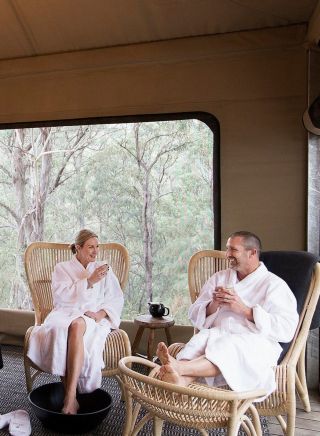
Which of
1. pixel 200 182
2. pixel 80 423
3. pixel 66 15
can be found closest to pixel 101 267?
pixel 80 423

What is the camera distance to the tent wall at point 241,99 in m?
3.42

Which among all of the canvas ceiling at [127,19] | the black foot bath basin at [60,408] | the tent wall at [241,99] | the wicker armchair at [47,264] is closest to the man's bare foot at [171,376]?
Result: the black foot bath basin at [60,408]

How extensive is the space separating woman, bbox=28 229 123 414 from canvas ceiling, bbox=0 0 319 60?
1647mm

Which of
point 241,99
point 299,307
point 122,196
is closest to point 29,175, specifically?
point 122,196

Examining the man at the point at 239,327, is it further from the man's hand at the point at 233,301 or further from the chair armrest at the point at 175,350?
the chair armrest at the point at 175,350

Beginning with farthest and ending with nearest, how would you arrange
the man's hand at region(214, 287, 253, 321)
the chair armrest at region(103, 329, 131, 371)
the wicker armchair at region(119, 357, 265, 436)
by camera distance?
the chair armrest at region(103, 329, 131, 371)
the man's hand at region(214, 287, 253, 321)
the wicker armchair at region(119, 357, 265, 436)

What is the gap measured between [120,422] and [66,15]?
2.90m

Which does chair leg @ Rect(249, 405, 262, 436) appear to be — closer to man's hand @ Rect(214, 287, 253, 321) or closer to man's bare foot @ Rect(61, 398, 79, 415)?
man's hand @ Rect(214, 287, 253, 321)

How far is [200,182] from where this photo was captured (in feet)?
14.2

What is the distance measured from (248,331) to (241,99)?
73.8 inches

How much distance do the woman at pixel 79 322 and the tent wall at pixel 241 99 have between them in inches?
41.7

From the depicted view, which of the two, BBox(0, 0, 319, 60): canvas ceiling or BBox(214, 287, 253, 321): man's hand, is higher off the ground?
BBox(0, 0, 319, 60): canvas ceiling

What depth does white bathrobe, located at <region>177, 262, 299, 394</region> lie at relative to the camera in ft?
7.20

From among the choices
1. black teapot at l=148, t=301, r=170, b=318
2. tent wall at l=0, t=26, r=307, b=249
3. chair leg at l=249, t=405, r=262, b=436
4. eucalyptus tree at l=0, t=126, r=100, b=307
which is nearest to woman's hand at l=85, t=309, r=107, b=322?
black teapot at l=148, t=301, r=170, b=318
